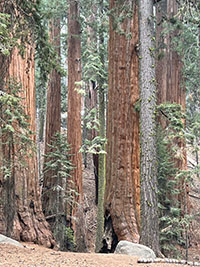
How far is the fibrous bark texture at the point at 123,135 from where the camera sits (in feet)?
23.9

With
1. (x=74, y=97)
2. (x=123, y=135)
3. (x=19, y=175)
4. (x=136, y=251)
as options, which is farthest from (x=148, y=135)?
(x=74, y=97)

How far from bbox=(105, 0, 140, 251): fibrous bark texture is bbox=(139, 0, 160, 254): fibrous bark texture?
2.27 feet


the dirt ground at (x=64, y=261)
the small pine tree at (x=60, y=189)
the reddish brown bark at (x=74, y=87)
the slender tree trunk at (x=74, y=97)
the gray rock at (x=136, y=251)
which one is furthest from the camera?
the reddish brown bark at (x=74, y=87)

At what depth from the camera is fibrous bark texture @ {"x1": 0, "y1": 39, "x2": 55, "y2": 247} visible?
7.44 m

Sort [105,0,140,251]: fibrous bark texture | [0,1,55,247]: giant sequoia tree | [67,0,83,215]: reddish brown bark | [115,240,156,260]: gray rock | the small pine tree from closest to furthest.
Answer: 1. [115,240,156,260]: gray rock
2. [0,1,55,247]: giant sequoia tree
3. [105,0,140,251]: fibrous bark texture
4. the small pine tree
5. [67,0,83,215]: reddish brown bark

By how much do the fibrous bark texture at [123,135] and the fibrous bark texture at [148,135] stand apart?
2.27ft

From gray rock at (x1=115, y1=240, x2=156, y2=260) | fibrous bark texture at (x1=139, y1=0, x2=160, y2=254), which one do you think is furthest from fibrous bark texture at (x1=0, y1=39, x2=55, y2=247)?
gray rock at (x1=115, y1=240, x2=156, y2=260)

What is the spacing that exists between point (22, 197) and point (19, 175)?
0.53 m

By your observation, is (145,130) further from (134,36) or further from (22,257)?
(22,257)

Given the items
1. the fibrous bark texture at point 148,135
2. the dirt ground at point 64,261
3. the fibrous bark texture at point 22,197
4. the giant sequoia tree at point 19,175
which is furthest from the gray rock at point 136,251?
the fibrous bark texture at point 22,197

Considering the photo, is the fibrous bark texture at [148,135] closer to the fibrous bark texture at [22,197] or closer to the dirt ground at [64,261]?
the dirt ground at [64,261]

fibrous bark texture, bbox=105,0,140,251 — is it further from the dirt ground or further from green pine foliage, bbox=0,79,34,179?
the dirt ground

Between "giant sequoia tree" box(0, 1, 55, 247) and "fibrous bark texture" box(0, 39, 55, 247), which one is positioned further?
"fibrous bark texture" box(0, 39, 55, 247)

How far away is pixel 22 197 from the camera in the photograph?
27.1 feet
